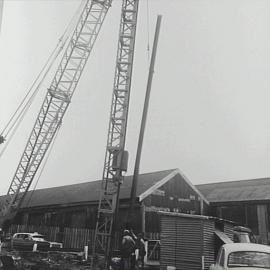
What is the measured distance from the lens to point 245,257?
388 inches

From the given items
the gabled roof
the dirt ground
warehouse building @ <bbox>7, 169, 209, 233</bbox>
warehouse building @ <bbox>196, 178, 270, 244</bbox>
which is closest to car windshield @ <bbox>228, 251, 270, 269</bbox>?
the dirt ground

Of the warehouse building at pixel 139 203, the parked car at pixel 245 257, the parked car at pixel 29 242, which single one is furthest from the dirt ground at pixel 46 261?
the parked car at pixel 245 257

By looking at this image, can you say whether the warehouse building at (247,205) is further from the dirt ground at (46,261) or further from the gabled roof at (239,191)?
the dirt ground at (46,261)

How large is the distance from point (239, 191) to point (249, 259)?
22745mm

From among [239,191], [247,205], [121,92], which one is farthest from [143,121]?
[239,191]

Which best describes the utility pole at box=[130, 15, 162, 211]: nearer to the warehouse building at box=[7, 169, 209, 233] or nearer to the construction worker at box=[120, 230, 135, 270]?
the construction worker at box=[120, 230, 135, 270]

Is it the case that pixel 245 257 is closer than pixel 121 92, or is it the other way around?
pixel 245 257

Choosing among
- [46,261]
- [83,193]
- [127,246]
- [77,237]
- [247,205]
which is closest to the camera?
[127,246]

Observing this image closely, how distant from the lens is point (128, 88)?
23.1 metres

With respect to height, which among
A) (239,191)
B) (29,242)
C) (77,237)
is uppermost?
(239,191)

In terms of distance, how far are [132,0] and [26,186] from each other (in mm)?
15399

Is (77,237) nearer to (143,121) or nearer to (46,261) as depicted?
(46,261)

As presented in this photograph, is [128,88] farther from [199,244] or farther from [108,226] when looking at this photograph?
[199,244]

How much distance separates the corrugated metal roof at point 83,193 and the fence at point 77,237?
2.58 meters
